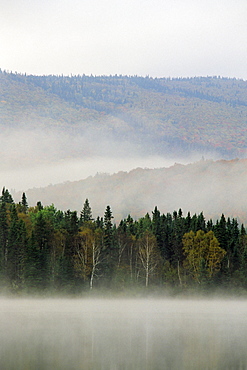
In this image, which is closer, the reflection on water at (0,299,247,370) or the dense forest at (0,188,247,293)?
the reflection on water at (0,299,247,370)

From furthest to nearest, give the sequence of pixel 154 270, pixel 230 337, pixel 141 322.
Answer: pixel 154 270 → pixel 141 322 → pixel 230 337

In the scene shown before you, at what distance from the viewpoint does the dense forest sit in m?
118

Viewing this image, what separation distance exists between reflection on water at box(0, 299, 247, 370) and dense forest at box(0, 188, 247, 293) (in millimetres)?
9459

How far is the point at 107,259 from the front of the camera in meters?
126

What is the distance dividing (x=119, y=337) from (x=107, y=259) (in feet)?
196

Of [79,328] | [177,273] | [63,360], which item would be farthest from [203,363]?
[177,273]

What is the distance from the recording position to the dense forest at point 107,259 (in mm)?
117938

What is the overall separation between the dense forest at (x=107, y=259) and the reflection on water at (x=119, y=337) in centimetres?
946

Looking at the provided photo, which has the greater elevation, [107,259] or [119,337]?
[107,259]

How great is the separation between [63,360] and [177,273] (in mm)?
82158

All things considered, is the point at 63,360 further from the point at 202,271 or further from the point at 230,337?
the point at 202,271

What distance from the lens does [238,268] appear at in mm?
133375

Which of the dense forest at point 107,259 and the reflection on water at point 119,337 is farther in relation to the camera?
the dense forest at point 107,259

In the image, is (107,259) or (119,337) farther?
(107,259)
